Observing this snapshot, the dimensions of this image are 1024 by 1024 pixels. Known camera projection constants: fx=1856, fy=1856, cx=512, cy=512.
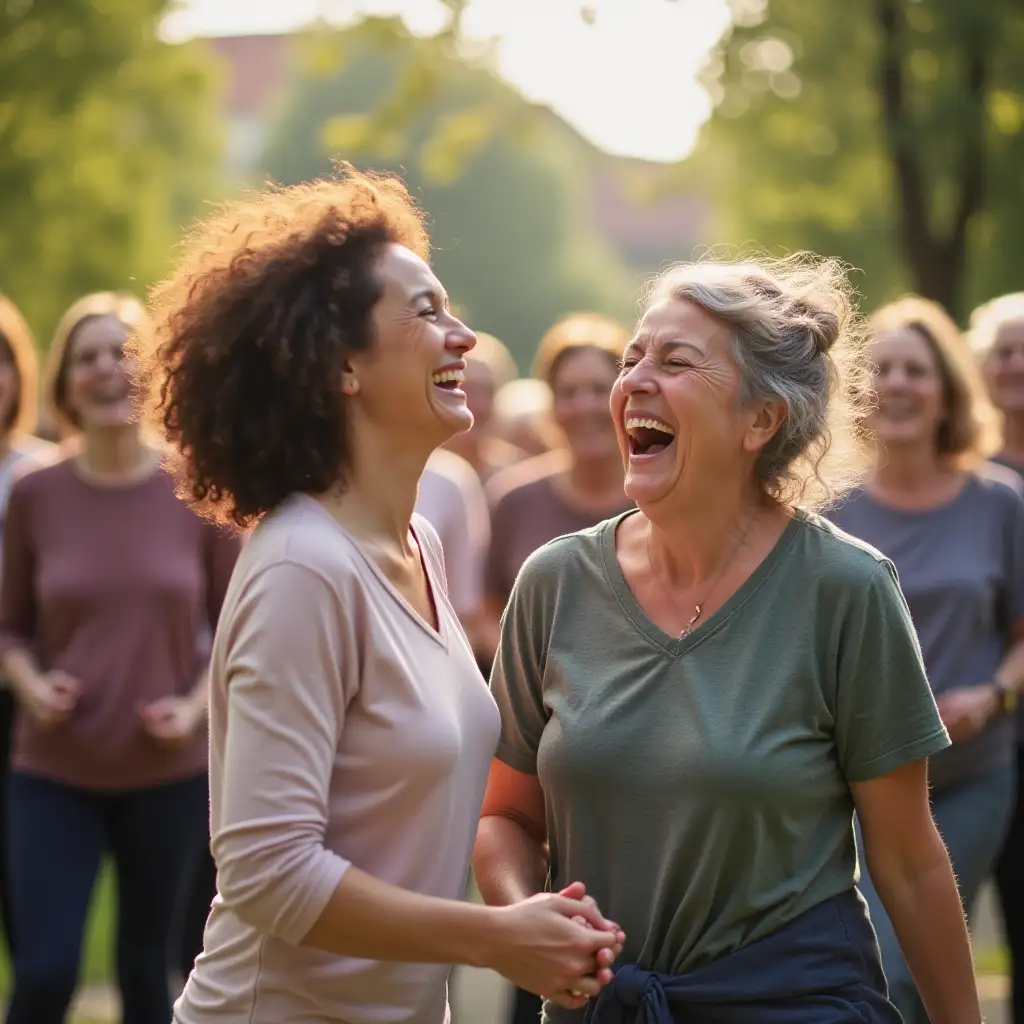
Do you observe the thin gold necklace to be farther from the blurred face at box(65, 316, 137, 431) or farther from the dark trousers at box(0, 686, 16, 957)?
the dark trousers at box(0, 686, 16, 957)

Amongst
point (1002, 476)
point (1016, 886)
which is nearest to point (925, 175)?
point (1002, 476)

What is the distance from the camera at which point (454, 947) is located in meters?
3.05

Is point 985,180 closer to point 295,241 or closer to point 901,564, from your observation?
point 901,564

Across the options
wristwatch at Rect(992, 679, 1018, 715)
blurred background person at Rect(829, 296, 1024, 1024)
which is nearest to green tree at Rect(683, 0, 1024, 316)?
blurred background person at Rect(829, 296, 1024, 1024)

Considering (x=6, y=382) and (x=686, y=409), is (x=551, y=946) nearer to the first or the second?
(x=686, y=409)

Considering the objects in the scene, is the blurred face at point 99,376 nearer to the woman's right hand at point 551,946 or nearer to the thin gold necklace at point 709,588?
the thin gold necklace at point 709,588

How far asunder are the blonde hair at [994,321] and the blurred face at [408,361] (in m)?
4.26

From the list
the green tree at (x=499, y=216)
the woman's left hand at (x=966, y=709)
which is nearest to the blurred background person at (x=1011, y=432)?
the woman's left hand at (x=966, y=709)

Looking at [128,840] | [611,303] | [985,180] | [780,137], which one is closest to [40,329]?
[780,137]

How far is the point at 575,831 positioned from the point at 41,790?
2642mm

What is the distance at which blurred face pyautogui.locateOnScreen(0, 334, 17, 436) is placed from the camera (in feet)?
23.4

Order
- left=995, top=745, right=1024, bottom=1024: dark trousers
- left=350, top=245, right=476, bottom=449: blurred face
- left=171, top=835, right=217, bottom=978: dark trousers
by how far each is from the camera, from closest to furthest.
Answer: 1. left=350, top=245, right=476, bottom=449: blurred face
2. left=995, top=745, right=1024, bottom=1024: dark trousers
3. left=171, top=835, right=217, bottom=978: dark trousers

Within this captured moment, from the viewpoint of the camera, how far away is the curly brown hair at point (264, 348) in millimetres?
3256

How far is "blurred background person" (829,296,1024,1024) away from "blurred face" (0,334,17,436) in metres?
3.20
